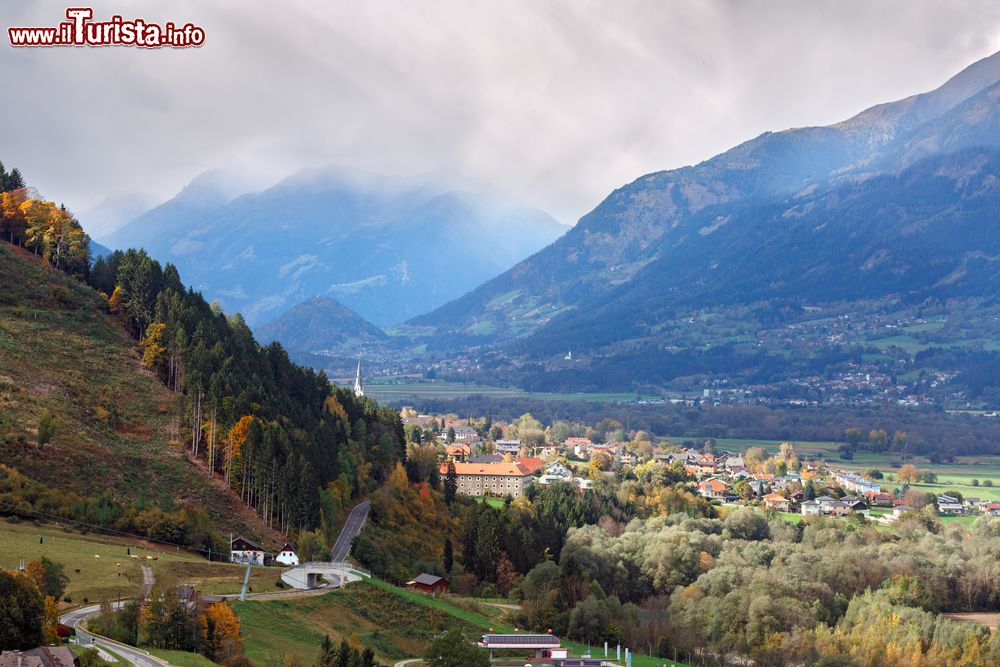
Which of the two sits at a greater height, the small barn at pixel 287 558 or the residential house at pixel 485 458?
the residential house at pixel 485 458

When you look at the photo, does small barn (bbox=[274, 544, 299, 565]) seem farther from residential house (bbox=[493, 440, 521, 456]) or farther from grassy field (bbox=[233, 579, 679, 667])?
residential house (bbox=[493, 440, 521, 456])

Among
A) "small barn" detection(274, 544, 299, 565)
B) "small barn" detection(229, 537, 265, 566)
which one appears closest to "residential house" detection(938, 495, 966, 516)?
"small barn" detection(274, 544, 299, 565)

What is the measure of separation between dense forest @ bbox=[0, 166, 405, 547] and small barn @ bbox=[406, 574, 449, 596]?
6.81 meters

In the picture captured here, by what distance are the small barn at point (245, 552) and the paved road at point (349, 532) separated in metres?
5.24

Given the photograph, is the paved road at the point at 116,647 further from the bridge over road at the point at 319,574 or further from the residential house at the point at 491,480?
the residential house at the point at 491,480

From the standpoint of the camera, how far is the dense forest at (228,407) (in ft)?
247

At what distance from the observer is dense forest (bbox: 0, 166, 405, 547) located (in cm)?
7544

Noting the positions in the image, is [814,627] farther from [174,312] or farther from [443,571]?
[174,312]

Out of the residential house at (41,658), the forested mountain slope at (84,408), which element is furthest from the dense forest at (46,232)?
the residential house at (41,658)

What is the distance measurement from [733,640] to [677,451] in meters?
102

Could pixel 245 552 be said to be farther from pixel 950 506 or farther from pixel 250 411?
pixel 950 506

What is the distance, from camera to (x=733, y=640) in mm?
73250

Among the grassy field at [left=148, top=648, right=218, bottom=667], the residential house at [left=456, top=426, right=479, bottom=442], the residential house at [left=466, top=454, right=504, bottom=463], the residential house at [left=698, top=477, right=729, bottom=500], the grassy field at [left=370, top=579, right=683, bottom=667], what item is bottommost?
the grassy field at [left=370, top=579, right=683, bottom=667]

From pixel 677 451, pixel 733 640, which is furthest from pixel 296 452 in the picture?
pixel 677 451
